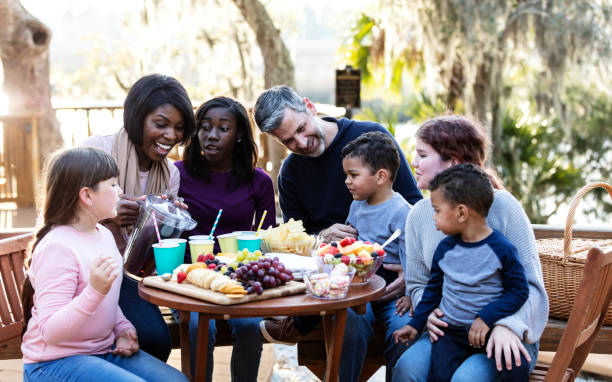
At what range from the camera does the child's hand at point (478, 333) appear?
2309mm

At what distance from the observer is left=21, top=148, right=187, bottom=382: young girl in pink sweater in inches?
85.6

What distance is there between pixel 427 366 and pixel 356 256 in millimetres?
485

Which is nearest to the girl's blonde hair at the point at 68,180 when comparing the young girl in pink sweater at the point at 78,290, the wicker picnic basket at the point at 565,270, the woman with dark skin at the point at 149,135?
the young girl in pink sweater at the point at 78,290

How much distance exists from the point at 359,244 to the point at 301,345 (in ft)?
3.02

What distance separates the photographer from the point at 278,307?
215 cm

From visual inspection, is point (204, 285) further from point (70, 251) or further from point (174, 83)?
point (174, 83)

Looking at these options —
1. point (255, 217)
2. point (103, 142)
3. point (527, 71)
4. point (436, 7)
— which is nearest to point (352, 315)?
point (255, 217)

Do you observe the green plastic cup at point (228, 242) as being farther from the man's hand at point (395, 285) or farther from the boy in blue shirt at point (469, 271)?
the boy in blue shirt at point (469, 271)

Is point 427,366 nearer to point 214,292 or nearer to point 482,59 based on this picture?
point 214,292

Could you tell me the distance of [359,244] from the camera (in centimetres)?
246

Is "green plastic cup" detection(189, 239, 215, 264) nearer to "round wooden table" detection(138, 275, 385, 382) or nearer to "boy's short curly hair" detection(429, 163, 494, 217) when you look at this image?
"round wooden table" detection(138, 275, 385, 382)

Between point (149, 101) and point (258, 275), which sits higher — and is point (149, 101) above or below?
above

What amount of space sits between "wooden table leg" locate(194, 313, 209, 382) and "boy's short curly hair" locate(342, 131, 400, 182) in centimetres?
104

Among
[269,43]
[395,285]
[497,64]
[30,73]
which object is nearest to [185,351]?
[395,285]
